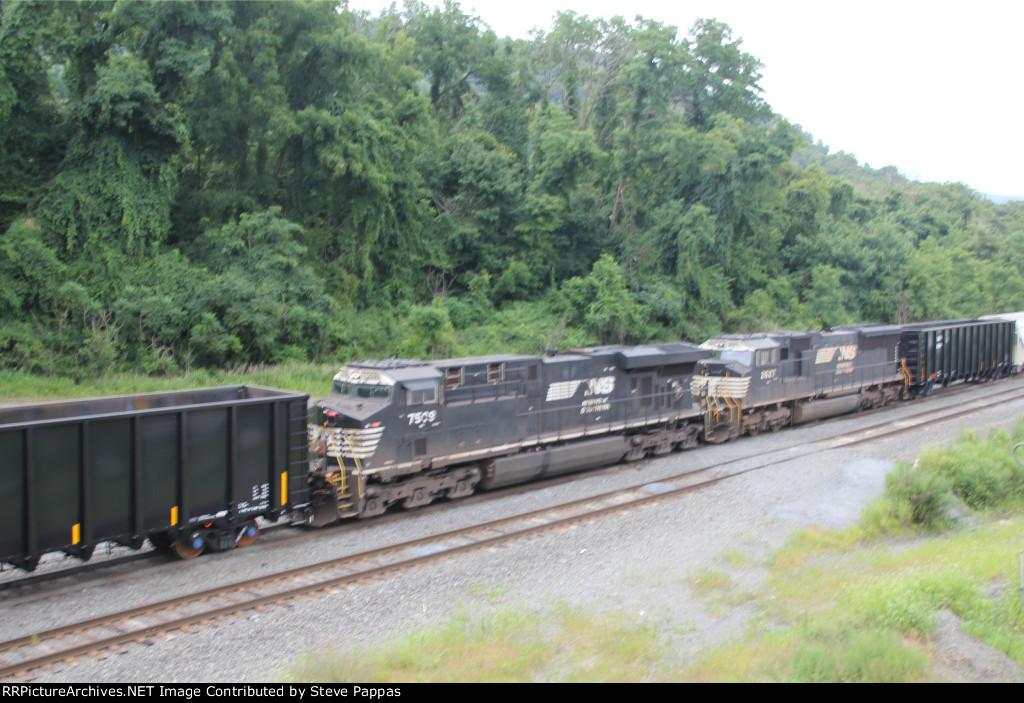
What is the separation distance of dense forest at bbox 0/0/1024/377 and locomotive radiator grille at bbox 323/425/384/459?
12.6 metres

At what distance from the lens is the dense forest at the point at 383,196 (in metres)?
24.4

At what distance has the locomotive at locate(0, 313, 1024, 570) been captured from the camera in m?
9.75

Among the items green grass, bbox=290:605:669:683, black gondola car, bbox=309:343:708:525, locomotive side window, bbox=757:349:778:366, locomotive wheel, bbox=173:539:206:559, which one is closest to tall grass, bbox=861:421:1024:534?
locomotive side window, bbox=757:349:778:366

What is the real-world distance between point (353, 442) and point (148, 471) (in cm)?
357

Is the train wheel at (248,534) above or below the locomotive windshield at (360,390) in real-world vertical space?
below

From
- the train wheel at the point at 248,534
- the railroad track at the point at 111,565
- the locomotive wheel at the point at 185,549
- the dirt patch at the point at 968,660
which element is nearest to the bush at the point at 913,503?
the dirt patch at the point at 968,660

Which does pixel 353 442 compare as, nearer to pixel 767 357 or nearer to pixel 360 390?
pixel 360 390

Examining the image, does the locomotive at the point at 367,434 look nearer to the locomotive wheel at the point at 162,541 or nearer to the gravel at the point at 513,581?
the locomotive wheel at the point at 162,541

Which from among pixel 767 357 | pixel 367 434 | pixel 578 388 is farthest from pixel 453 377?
pixel 767 357

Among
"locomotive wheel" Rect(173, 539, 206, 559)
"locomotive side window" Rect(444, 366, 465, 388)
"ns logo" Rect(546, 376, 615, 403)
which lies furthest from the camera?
"ns logo" Rect(546, 376, 615, 403)

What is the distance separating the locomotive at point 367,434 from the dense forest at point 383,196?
11.8 meters

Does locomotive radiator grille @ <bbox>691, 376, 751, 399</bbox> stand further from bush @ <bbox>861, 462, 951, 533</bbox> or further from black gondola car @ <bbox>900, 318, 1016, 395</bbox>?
black gondola car @ <bbox>900, 318, 1016, 395</bbox>

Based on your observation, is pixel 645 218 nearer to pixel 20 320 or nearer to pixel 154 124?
pixel 154 124

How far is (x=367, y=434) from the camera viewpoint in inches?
520
